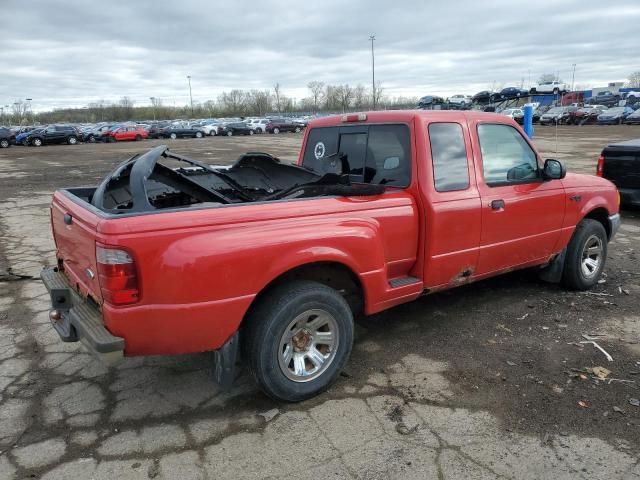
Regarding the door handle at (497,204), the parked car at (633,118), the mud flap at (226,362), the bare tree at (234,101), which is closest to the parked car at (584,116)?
the parked car at (633,118)

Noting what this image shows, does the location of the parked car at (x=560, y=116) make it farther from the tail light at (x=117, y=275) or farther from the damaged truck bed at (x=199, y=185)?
the tail light at (x=117, y=275)

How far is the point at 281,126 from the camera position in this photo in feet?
184

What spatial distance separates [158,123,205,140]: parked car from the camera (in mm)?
49281

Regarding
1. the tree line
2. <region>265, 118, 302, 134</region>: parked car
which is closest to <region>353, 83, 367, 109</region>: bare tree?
the tree line

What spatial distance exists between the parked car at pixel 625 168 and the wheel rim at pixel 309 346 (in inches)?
293

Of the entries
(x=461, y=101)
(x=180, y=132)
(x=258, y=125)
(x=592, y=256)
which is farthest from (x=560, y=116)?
(x=592, y=256)

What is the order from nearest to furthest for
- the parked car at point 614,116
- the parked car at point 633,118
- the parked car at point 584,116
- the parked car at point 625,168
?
the parked car at point 625,168 → the parked car at point 633,118 → the parked car at point 614,116 → the parked car at point 584,116

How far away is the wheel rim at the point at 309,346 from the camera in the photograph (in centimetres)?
333

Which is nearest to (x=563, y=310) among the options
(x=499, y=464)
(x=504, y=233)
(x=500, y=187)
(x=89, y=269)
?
(x=504, y=233)

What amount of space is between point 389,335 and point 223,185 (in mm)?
2026

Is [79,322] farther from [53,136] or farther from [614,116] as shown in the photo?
[614,116]

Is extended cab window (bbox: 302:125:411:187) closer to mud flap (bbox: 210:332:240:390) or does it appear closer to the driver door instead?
the driver door

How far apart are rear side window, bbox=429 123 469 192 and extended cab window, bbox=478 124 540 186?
0.87 feet

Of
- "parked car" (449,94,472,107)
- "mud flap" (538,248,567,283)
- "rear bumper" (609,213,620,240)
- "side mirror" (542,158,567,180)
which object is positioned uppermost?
"parked car" (449,94,472,107)
